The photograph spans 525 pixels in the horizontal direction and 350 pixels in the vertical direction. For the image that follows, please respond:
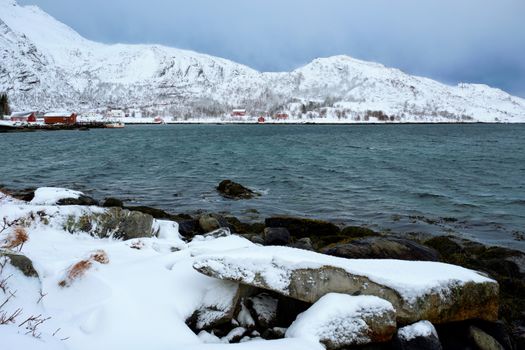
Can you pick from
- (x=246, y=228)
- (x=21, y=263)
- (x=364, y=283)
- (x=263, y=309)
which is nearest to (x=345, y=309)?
(x=364, y=283)

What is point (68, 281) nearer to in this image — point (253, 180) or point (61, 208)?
point (61, 208)

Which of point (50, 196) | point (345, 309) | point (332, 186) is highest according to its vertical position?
point (345, 309)

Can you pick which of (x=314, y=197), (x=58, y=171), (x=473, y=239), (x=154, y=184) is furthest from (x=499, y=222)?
(x=58, y=171)

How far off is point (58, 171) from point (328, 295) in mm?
34688

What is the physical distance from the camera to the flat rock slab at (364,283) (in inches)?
265

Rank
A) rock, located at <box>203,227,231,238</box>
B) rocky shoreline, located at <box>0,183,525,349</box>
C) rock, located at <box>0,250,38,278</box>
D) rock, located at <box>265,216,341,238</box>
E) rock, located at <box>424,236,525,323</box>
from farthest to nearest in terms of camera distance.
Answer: rock, located at <box>265,216,341,238</box>, rock, located at <box>203,227,231,238</box>, rock, located at <box>424,236,525,323</box>, rocky shoreline, located at <box>0,183,525,349</box>, rock, located at <box>0,250,38,278</box>

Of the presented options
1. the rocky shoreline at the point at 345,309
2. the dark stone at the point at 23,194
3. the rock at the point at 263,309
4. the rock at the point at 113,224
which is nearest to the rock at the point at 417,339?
the rocky shoreline at the point at 345,309

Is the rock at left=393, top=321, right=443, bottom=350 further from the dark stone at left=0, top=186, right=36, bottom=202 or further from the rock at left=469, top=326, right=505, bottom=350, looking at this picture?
the dark stone at left=0, top=186, right=36, bottom=202

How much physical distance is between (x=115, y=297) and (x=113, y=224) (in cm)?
448

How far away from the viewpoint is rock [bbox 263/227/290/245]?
1286 centimetres

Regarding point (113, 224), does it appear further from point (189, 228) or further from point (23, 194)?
point (23, 194)

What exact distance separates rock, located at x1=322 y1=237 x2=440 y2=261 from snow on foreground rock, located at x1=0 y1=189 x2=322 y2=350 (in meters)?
3.17

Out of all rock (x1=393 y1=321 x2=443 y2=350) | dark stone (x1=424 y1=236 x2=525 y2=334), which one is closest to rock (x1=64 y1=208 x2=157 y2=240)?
rock (x1=393 y1=321 x2=443 y2=350)

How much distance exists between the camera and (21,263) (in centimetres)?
632
